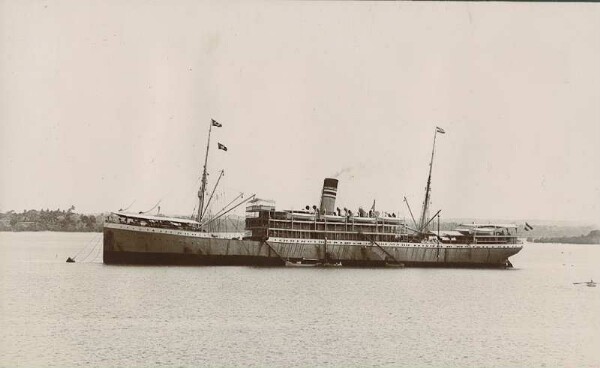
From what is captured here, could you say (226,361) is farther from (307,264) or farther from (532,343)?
(307,264)

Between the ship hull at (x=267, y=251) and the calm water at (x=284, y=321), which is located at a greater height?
the ship hull at (x=267, y=251)

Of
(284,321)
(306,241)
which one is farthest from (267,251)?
(284,321)

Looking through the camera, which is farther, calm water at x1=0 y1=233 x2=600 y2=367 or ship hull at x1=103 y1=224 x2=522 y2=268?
ship hull at x1=103 y1=224 x2=522 y2=268

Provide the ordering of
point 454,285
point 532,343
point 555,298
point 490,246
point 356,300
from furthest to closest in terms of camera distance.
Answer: point 490,246, point 454,285, point 555,298, point 356,300, point 532,343

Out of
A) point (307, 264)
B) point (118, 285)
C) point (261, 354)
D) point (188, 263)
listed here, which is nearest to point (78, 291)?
point (118, 285)

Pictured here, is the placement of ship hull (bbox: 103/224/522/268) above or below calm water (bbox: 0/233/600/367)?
above

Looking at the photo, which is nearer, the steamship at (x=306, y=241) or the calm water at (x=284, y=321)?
the calm water at (x=284, y=321)
